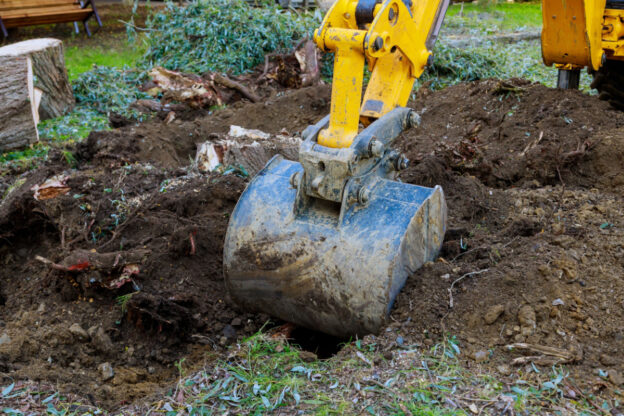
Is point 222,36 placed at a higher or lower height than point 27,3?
lower

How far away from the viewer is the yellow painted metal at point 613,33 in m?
4.96

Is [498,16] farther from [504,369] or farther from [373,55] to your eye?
[504,369]

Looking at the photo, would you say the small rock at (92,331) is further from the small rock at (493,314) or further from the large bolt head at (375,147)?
the small rock at (493,314)

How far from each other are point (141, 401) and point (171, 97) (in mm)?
5374

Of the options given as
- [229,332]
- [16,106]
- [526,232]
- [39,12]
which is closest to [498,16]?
[39,12]

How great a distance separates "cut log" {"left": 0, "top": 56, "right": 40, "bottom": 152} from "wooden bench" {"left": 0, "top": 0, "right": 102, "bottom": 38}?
5393 mm

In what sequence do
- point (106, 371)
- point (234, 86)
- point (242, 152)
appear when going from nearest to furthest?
point (106, 371), point (242, 152), point (234, 86)

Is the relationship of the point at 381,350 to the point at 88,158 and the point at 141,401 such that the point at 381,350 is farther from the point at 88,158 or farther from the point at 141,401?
the point at 88,158

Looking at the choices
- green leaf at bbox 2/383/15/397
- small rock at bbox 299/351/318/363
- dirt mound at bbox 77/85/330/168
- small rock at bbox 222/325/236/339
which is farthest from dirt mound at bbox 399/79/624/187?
green leaf at bbox 2/383/15/397

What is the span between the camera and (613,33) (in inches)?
198

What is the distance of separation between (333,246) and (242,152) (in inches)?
78.5

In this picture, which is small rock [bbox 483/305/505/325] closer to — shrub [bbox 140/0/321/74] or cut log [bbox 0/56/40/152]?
cut log [bbox 0/56/40/152]

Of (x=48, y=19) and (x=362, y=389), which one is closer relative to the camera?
(x=362, y=389)

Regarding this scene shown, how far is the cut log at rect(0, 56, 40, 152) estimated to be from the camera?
6277 millimetres
